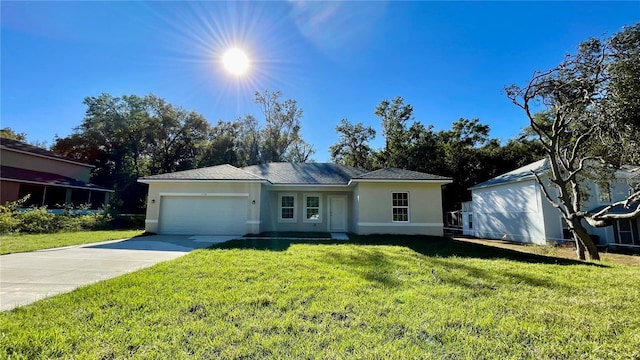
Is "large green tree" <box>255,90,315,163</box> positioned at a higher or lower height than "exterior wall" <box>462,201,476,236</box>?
higher

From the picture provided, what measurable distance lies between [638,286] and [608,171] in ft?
23.0

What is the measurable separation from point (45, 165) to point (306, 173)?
21099 mm

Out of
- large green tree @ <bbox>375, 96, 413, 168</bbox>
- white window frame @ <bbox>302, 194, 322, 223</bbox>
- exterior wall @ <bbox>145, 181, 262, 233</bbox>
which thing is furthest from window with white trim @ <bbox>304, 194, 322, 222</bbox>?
large green tree @ <bbox>375, 96, 413, 168</bbox>

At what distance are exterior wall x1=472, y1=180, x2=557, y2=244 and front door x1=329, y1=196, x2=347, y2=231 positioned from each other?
9.34 meters

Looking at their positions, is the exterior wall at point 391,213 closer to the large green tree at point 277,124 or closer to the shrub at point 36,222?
the shrub at point 36,222

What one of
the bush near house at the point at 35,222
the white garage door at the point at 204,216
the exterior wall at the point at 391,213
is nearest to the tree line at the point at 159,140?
the bush near house at the point at 35,222

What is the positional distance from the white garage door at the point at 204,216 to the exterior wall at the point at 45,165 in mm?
15531

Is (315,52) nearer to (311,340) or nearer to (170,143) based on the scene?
(311,340)

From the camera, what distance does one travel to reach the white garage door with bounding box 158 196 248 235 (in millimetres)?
13133

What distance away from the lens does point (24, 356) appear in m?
2.54

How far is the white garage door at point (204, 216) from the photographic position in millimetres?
13133

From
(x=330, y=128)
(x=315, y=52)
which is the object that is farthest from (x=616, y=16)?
(x=330, y=128)

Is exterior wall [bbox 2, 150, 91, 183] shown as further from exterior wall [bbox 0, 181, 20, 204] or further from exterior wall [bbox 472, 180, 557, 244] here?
exterior wall [bbox 472, 180, 557, 244]

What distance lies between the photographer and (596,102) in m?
7.42
